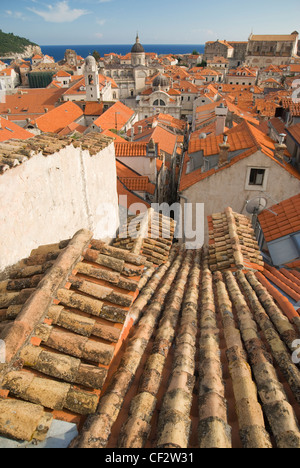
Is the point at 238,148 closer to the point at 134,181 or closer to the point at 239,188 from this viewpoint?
the point at 239,188

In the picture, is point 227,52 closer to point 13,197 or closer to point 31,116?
point 31,116

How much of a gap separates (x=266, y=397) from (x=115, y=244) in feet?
23.7

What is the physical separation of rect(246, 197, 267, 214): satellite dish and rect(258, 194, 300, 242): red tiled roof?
1.29 metres

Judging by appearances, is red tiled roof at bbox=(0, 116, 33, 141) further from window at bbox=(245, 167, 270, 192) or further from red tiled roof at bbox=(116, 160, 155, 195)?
window at bbox=(245, 167, 270, 192)

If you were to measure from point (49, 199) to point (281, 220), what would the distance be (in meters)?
8.88

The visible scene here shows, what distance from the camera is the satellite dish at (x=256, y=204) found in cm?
1411

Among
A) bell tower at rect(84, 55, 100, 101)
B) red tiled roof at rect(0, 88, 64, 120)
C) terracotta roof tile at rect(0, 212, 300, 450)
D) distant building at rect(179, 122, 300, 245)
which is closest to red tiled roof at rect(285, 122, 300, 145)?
distant building at rect(179, 122, 300, 245)

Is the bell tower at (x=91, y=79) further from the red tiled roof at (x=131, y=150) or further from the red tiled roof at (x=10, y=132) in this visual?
the red tiled roof at (x=131, y=150)

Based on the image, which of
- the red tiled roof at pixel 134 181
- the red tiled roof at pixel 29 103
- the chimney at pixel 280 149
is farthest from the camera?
the red tiled roof at pixel 29 103

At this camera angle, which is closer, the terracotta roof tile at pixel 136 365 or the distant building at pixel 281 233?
the terracotta roof tile at pixel 136 365

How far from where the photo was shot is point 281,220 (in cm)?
1159

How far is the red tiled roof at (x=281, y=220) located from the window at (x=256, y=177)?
1964 mm

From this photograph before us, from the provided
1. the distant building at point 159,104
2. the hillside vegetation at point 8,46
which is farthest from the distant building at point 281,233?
the hillside vegetation at point 8,46
